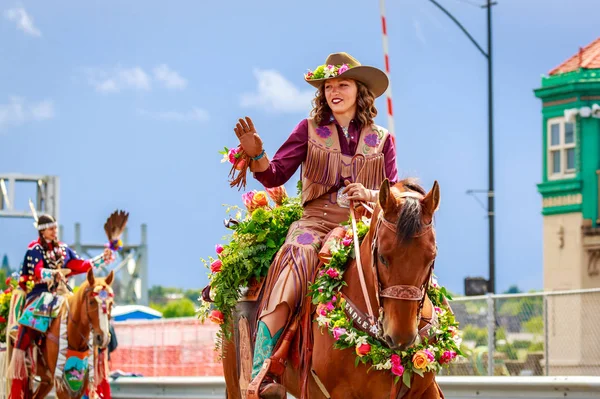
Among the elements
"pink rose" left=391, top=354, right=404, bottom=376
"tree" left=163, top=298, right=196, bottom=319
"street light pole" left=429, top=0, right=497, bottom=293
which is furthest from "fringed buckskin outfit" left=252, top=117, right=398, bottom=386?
"tree" left=163, top=298, right=196, bottom=319

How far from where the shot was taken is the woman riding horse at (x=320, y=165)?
26.7 feet

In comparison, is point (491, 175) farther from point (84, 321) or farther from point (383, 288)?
point (383, 288)

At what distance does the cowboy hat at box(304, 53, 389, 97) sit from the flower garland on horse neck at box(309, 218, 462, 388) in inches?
48.0

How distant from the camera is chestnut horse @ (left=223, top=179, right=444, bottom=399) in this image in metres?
6.97

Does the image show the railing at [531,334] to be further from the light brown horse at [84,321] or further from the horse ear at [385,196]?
the horse ear at [385,196]

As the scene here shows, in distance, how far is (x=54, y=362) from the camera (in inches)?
632

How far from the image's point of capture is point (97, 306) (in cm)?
1560

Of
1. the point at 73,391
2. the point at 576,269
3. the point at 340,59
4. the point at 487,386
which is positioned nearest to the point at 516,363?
the point at 487,386

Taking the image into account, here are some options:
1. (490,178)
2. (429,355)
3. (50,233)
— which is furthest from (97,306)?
(490,178)

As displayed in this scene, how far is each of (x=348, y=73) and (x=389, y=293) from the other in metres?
2.25

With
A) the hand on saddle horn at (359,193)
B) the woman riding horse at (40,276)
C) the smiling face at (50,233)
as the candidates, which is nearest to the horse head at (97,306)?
the woman riding horse at (40,276)

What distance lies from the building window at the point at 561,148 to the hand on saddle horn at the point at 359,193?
28411 millimetres

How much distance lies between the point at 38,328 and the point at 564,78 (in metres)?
23.2

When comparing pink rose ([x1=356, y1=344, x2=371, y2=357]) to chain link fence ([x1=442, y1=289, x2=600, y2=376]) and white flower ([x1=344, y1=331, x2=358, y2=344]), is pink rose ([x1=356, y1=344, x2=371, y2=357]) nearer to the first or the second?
white flower ([x1=344, y1=331, x2=358, y2=344])
